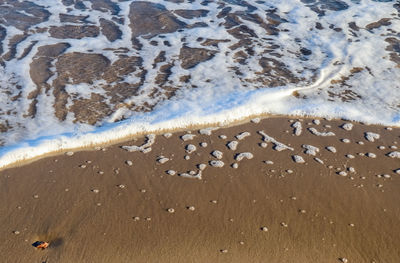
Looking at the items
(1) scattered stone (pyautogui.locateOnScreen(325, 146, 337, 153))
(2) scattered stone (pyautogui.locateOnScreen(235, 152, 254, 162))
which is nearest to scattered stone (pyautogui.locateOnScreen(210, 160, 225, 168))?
(2) scattered stone (pyautogui.locateOnScreen(235, 152, 254, 162))

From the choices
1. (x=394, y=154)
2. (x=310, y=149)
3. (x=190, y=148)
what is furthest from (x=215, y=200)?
(x=394, y=154)

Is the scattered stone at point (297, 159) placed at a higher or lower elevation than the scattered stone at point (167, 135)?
higher

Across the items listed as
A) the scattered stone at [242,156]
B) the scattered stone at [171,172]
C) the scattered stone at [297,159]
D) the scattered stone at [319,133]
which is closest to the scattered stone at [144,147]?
the scattered stone at [171,172]

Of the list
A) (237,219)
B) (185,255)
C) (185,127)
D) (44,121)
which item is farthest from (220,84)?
(185,255)

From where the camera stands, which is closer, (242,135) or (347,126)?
(242,135)

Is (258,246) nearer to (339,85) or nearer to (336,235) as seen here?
(336,235)

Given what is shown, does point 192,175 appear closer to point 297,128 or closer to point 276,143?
point 276,143

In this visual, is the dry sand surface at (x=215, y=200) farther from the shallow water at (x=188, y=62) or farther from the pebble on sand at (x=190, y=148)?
the shallow water at (x=188, y=62)

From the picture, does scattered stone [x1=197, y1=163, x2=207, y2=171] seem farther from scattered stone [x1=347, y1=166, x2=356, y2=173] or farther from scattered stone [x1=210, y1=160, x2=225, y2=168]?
scattered stone [x1=347, y1=166, x2=356, y2=173]
